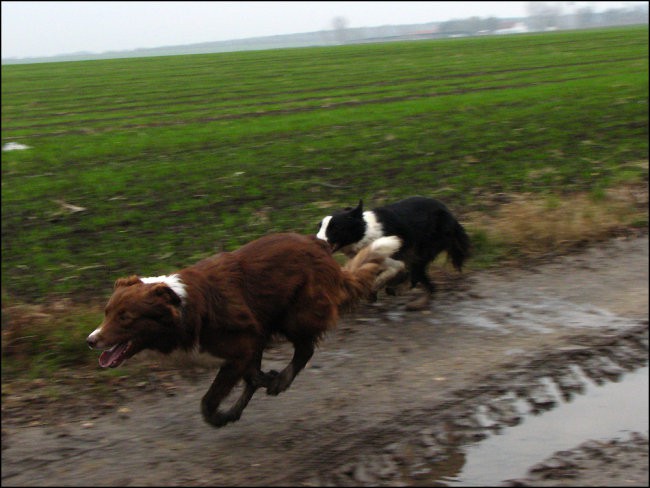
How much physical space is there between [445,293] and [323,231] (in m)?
1.65

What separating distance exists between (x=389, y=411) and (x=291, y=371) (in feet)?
2.62

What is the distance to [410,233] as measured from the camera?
8.88 m

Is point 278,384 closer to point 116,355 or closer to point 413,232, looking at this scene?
point 116,355

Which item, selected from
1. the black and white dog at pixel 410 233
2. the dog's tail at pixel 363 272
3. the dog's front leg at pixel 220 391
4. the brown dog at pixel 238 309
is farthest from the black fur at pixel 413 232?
the dog's front leg at pixel 220 391

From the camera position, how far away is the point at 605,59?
32781 mm

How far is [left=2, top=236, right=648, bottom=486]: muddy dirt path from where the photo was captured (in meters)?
5.45

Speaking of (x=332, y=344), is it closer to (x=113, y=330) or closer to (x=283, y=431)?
(x=283, y=431)

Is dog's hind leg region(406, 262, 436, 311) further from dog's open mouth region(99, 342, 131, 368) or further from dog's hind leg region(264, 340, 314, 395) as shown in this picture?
dog's open mouth region(99, 342, 131, 368)

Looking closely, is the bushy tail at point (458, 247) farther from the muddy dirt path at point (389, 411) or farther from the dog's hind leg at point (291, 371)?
the dog's hind leg at point (291, 371)

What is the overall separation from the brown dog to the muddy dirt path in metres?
0.44

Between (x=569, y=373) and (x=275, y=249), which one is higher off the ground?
(x=275, y=249)

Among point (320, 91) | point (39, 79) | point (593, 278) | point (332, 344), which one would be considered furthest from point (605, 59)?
point (332, 344)

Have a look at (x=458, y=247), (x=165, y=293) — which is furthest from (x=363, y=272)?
(x=458, y=247)

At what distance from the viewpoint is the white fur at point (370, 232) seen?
28.1 ft
